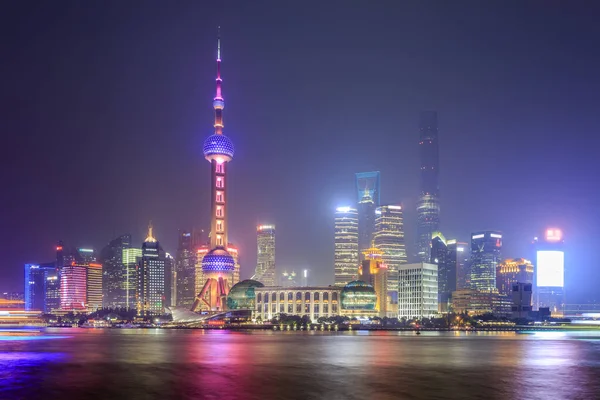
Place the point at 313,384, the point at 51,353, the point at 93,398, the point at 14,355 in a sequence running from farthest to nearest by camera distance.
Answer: the point at 51,353 → the point at 14,355 → the point at 313,384 → the point at 93,398

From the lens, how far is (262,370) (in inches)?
2928

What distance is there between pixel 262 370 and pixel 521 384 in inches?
1103

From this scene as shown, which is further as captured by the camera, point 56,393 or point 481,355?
point 481,355

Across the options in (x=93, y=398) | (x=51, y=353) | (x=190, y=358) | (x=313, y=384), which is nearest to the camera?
(x=93, y=398)

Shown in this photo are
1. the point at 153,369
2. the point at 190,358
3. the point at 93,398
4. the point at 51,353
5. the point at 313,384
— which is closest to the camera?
the point at 93,398

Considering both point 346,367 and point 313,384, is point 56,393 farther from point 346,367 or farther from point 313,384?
point 346,367

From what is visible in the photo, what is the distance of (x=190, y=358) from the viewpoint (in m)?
92.1

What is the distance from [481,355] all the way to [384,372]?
111ft

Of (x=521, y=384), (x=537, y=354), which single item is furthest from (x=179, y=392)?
(x=537, y=354)

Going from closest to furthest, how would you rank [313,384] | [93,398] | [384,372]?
[93,398] → [313,384] → [384,372]

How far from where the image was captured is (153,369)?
3027 inches

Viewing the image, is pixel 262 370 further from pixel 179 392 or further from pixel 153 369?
pixel 179 392

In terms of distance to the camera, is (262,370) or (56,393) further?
(262,370)

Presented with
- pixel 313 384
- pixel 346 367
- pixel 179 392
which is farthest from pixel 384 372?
pixel 179 392
